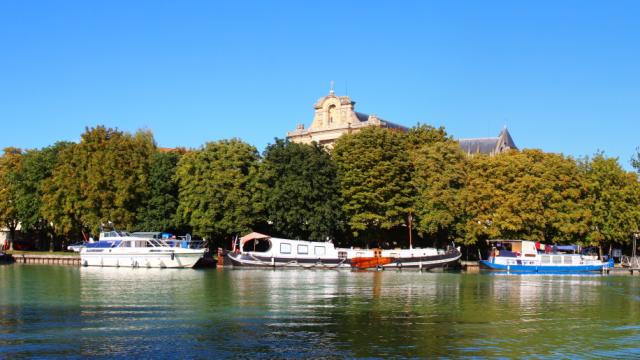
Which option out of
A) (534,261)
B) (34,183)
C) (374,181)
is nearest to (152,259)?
(374,181)

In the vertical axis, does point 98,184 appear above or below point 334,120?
below

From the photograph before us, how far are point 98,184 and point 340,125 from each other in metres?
42.9

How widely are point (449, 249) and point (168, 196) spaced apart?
31.1 m

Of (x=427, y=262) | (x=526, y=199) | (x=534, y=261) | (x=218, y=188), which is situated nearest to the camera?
(x=534, y=261)

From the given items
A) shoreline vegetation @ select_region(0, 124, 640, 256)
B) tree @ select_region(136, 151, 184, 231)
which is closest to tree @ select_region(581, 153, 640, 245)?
shoreline vegetation @ select_region(0, 124, 640, 256)

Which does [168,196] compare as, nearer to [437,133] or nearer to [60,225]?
[60,225]

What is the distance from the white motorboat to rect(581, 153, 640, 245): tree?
131 ft

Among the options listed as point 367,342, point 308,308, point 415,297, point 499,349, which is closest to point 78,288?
point 308,308

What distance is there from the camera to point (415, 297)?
43344 millimetres

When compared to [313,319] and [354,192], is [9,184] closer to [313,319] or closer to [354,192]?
[354,192]

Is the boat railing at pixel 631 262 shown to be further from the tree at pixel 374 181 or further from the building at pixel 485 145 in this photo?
the building at pixel 485 145

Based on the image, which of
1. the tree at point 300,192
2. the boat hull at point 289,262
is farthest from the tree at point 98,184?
the boat hull at point 289,262

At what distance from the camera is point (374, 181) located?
75812 millimetres

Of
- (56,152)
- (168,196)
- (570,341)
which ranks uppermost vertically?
(56,152)
